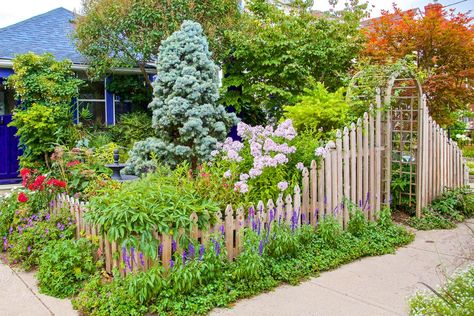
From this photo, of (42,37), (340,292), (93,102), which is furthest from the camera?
(42,37)

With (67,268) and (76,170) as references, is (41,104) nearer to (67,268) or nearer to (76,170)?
(76,170)

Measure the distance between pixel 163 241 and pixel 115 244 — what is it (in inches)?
19.0

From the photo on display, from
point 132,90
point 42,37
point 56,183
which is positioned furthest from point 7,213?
point 42,37

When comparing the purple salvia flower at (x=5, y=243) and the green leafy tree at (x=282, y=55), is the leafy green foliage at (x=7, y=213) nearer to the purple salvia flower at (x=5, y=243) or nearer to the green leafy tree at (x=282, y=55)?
the purple salvia flower at (x=5, y=243)

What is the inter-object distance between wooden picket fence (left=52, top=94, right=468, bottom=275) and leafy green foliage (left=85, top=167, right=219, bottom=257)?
94 millimetres

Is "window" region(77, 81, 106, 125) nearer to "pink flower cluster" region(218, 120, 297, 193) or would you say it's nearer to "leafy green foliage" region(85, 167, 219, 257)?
"pink flower cluster" region(218, 120, 297, 193)

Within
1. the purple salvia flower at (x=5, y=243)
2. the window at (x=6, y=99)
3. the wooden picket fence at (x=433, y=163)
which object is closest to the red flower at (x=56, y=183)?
the purple salvia flower at (x=5, y=243)

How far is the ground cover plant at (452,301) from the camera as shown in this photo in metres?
2.46

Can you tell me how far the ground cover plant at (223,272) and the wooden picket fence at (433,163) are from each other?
198 centimetres

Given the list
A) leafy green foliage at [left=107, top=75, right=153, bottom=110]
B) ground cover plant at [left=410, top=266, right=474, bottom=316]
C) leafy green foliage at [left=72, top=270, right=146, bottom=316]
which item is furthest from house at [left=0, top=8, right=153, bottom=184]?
ground cover plant at [left=410, top=266, right=474, bottom=316]

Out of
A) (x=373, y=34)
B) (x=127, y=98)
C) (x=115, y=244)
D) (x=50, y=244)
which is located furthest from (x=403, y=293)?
(x=127, y=98)

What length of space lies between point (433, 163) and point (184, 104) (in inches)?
154

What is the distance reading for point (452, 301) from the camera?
2654 mm

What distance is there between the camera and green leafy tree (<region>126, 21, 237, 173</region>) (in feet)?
22.9
